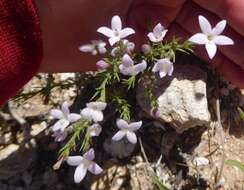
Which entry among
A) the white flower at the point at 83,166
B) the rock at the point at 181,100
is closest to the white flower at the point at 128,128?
the white flower at the point at 83,166

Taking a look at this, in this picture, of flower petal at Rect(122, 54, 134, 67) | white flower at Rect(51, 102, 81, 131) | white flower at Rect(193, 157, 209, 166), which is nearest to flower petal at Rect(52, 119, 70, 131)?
white flower at Rect(51, 102, 81, 131)

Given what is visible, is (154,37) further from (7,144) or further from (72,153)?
(7,144)

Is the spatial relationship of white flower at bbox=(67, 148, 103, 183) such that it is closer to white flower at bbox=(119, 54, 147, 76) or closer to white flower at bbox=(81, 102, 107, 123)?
white flower at bbox=(81, 102, 107, 123)

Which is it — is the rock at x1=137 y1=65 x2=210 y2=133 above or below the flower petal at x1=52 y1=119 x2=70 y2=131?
above

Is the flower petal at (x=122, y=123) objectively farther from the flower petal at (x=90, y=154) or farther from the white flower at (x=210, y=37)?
the white flower at (x=210, y=37)

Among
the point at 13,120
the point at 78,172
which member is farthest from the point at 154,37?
the point at 13,120

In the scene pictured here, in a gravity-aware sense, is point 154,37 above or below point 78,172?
above
